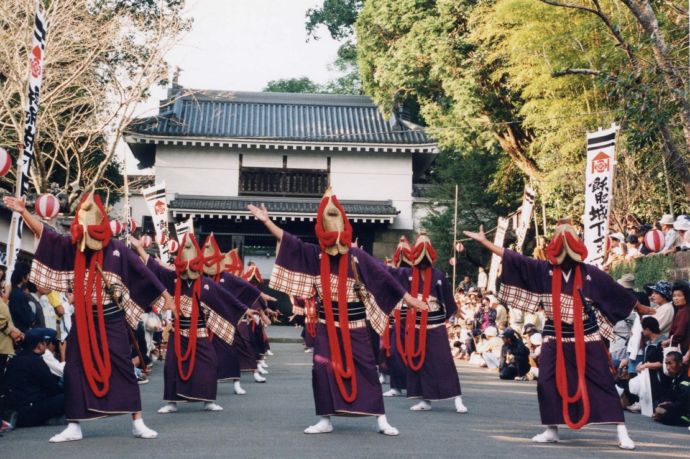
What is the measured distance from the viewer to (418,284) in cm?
1165

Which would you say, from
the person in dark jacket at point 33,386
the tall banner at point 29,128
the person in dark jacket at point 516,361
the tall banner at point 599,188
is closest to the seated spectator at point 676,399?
the tall banner at point 599,188

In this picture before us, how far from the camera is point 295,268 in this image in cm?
905

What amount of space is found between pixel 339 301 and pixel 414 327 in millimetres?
2940

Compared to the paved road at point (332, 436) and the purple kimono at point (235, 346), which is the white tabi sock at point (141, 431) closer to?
the paved road at point (332, 436)

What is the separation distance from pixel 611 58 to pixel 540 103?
175 inches

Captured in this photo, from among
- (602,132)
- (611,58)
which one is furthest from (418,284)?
(611,58)

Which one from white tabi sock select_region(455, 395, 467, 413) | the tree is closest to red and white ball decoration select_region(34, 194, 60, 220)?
the tree

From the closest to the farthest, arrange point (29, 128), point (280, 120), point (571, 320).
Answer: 1. point (571, 320)
2. point (29, 128)
3. point (280, 120)

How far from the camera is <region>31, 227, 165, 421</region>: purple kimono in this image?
8195 millimetres

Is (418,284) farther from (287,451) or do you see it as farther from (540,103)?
(540,103)

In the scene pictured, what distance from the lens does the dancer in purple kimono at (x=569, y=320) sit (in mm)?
8383

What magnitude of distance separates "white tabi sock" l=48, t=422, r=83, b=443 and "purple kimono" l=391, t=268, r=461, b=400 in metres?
4.28

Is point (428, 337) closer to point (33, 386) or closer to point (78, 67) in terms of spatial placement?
point (33, 386)

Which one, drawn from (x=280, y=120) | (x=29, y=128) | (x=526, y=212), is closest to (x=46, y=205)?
(x=29, y=128)
